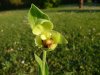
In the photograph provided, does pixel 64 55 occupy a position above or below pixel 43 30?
below

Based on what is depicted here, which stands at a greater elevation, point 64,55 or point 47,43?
point 47,43

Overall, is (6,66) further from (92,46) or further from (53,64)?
(92,46)

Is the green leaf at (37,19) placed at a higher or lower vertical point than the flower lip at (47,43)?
higher

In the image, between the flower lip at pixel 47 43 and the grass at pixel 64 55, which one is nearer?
the flower lip at pixel 47 43

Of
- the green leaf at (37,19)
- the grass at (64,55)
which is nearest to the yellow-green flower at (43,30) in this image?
the green leaf at (37,19)

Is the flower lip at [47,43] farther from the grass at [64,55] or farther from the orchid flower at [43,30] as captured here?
the grass at [64,55]

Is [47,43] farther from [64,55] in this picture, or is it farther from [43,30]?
[64,55]

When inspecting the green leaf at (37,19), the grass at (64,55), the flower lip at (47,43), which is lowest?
the grass at (64,55)

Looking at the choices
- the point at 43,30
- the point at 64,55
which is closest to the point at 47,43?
the point at 43,30

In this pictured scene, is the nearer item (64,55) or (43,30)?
(43,30)

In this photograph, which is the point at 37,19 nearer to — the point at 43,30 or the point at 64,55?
the point at 43,30

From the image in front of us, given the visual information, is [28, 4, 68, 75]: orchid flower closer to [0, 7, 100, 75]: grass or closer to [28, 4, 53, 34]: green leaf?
[28, 4, 53, 34]: green leaf
